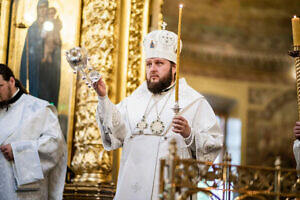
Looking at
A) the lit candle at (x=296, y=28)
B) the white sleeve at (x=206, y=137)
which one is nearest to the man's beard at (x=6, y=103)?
the white sleeve at (x=206, y=137)

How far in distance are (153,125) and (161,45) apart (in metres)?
0.78

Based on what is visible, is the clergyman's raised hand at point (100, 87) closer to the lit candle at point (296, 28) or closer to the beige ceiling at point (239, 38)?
the lit candle at point (296, 28)

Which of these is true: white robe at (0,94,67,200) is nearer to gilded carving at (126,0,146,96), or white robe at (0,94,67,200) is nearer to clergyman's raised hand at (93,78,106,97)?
clergyman's raised hand at (93,78,106,97)

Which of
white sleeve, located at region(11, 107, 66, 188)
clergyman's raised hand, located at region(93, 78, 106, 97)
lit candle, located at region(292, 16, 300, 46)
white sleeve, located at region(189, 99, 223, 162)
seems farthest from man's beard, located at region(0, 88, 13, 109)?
lit candle, located at region(292, 16, 300, 46)

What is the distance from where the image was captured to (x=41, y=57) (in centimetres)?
718

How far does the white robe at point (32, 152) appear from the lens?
5566 mm

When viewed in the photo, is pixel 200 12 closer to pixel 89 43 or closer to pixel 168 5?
pixel 168 5

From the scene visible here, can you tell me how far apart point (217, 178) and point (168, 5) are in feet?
33.0

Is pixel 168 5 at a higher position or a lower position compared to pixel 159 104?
higher

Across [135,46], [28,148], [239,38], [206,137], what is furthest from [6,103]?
[239,38]

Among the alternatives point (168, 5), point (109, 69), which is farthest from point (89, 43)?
point (168, 5)

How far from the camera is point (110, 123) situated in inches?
212

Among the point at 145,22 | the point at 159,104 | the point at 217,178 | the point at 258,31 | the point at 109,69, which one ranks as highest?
the point at 258,31

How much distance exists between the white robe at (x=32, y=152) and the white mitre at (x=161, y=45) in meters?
1.15
